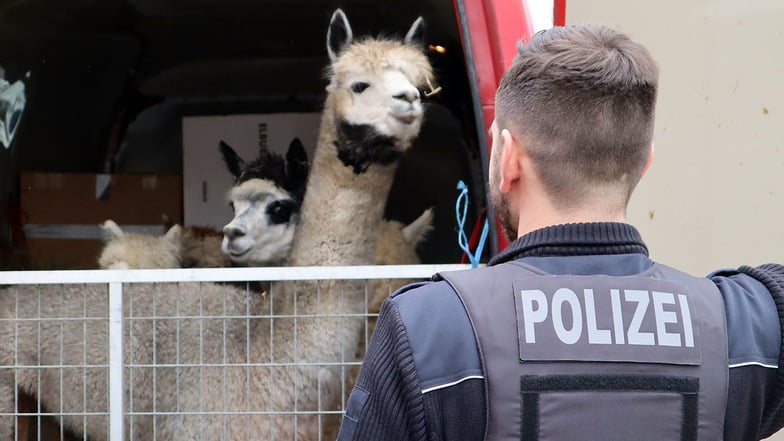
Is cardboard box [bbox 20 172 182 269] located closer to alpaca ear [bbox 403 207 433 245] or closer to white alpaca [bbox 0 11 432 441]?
white alpaca [bbox 0 11 432 441]

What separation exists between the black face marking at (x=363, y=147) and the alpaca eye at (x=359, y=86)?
5.1 inches

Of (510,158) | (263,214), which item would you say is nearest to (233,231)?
(263,214)

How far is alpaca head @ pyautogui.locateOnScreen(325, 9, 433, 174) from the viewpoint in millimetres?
2969

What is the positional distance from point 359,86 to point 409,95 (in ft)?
0.85

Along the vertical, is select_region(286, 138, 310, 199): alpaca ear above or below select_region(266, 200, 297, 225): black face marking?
above

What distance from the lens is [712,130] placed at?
2.71 metres

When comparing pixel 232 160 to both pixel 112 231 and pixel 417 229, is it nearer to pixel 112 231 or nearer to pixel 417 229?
pixel 112 231

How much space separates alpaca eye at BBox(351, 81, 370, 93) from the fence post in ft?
4.05

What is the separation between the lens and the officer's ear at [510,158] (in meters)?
1.21

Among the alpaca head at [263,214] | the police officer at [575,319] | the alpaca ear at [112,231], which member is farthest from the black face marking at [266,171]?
the police officer at [575,319]

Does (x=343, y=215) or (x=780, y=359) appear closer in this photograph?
(x=780, y=359)

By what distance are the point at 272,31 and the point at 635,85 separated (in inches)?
140

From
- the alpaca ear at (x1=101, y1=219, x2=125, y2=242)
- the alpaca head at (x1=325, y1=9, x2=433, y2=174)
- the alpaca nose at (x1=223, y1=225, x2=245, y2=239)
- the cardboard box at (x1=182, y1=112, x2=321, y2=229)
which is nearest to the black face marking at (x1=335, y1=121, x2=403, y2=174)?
the alpaca head at (x1=325, y1=9, x2=433, y2=174)

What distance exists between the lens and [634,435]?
1.10 m
